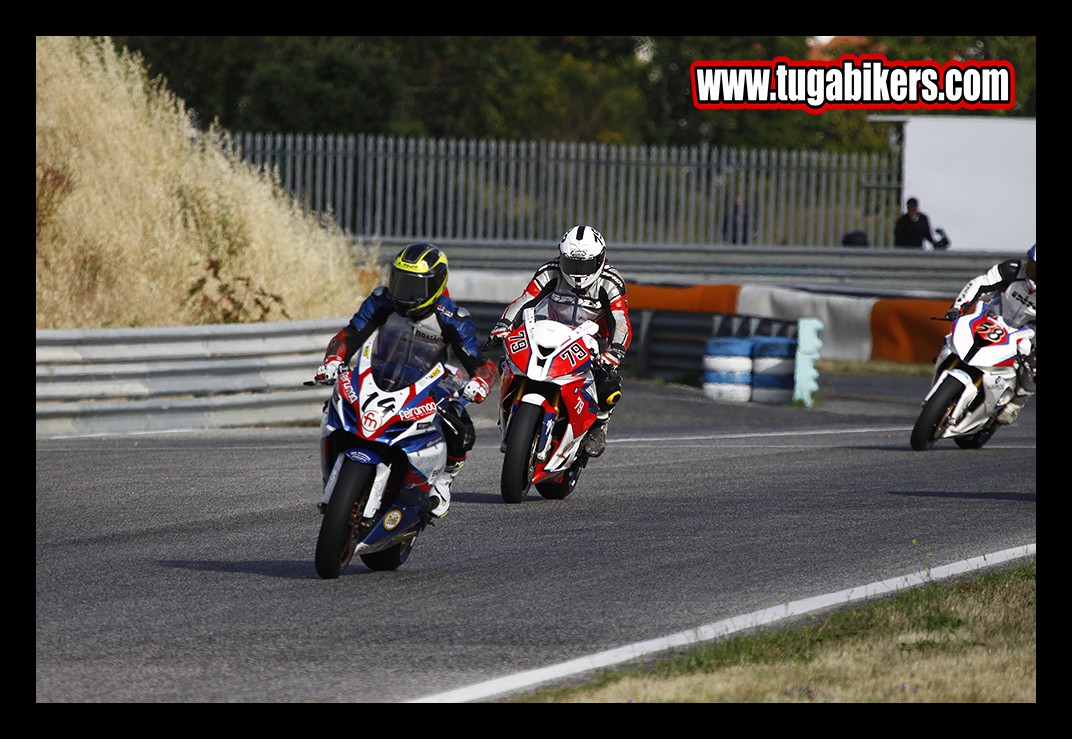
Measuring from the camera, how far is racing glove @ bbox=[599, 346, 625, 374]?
35.9 ft

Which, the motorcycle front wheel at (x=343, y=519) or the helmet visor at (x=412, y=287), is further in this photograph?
the helmet visor at (x=412, y=287)

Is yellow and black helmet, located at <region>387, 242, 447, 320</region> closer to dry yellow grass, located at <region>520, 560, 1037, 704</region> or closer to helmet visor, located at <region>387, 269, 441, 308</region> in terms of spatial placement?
helmet visor, located at <region>387, 269, 441, 308</region>

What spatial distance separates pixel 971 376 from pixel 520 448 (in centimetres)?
491

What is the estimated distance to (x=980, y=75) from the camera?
4116 cm

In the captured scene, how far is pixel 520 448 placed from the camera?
10625 millimetres

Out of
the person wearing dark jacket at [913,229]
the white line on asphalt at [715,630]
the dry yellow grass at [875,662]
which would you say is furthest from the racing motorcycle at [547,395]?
the person wearing dark jacket at [913,229]

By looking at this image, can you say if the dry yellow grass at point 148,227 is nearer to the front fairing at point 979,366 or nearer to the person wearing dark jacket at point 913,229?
the front fairing at point 979,366

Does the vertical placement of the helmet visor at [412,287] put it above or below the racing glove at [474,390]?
above

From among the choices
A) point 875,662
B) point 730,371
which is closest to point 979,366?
point 730,371

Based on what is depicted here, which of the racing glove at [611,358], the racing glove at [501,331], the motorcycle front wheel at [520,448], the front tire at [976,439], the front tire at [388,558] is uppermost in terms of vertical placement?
the racing glove at [501,331]

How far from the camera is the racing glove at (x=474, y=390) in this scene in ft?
26.9

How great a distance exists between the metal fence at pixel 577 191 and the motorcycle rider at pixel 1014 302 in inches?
570

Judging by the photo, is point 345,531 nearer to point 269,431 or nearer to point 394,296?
point 394,296
